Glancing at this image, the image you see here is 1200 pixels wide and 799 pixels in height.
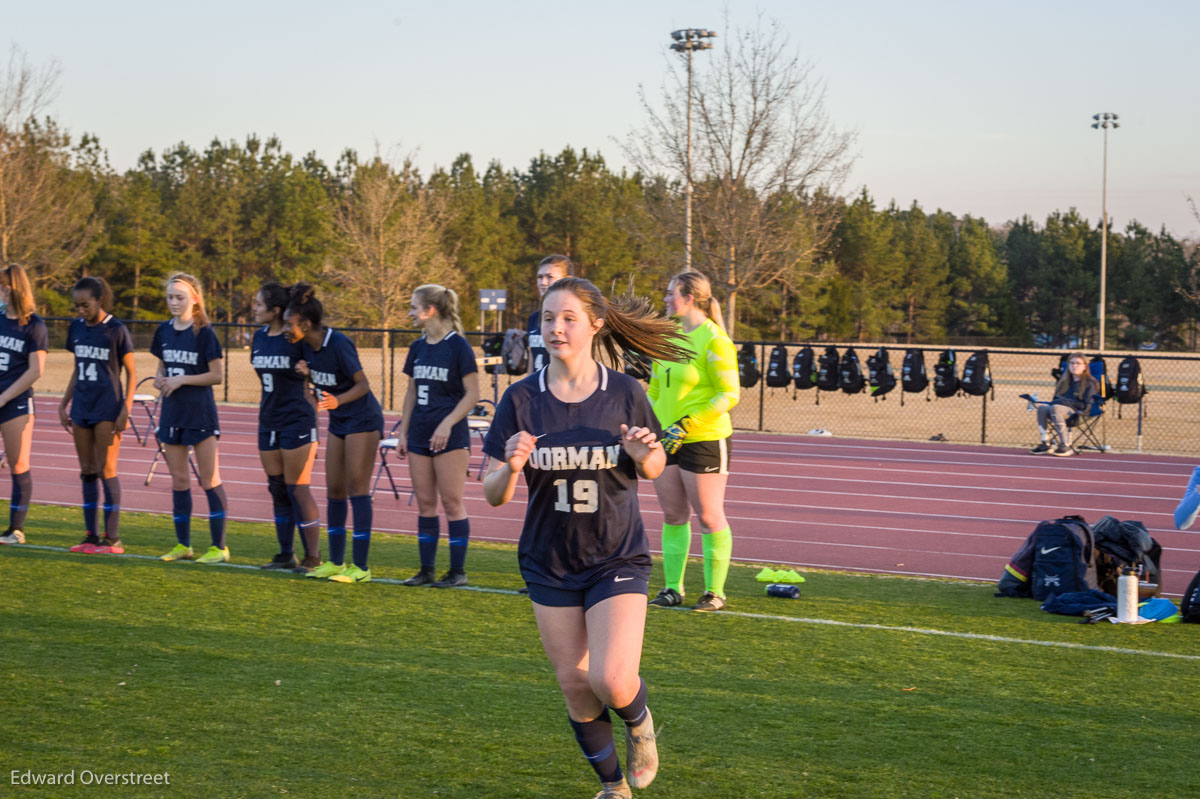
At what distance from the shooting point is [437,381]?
696 centimetres

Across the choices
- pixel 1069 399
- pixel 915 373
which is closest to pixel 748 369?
pixel 915 373

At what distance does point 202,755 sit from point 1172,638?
528 centimetres

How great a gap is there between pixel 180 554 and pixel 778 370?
14.2 meters

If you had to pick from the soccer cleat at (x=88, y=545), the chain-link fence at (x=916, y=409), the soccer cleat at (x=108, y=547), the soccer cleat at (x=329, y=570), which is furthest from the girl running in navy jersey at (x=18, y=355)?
the chain-link fence at (x=916, y=409)

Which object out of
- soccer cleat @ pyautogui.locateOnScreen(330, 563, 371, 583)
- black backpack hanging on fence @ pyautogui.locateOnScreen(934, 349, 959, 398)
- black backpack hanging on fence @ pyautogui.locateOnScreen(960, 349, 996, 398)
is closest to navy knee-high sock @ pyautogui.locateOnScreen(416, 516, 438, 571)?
soccer cleat @ pyautogui.locateOnScreen(330, 563, 371, 583)

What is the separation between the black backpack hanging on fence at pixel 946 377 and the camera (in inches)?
772

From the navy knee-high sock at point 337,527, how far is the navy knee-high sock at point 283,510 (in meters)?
0.42

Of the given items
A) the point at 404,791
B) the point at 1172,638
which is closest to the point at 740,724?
the point at 404,791

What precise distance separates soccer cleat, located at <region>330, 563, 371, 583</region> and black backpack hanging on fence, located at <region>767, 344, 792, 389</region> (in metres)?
13.9

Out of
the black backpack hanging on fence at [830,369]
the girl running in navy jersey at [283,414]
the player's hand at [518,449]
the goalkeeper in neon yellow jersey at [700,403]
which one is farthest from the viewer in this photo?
the black backpack hanging on fence at [830,369]

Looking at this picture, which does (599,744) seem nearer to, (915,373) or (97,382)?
(97,382)

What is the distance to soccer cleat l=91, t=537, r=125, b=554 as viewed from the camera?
817 cm

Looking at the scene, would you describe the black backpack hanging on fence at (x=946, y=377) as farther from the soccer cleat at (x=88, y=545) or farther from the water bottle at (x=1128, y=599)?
the soccer cleat at (x=88, y=545)

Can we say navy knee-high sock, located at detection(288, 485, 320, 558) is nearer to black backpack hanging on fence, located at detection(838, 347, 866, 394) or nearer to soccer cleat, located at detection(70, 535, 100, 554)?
soccer cleat, located at detection(70, 535, 100, 554)
